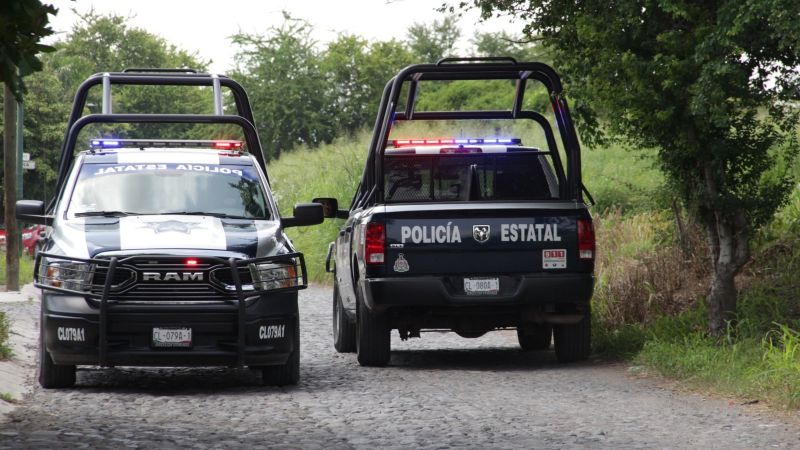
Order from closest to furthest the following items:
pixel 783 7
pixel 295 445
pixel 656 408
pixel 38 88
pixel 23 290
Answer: pixel 295 445 < pixel 656 408 < pixel 783 7 < pixel 23 290 < pixel 38 88

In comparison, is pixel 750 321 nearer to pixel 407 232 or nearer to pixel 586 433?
pixel 407 232

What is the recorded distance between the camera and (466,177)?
1405 centimetres

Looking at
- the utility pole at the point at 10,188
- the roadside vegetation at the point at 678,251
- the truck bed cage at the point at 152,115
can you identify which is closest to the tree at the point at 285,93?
the roadside vegetation at the point at 678,251

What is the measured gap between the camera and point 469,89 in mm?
59312

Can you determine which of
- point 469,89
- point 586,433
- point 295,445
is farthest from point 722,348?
point 469,89

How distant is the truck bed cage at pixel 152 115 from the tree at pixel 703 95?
3.14 m

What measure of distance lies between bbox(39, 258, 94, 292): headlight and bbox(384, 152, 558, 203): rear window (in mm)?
3753

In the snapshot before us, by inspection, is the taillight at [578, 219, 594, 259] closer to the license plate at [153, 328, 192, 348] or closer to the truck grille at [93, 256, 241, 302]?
the truck grille at [93, 256, 241, 302]

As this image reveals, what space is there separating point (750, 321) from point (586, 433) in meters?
4.94

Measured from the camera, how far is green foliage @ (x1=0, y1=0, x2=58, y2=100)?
303 inches

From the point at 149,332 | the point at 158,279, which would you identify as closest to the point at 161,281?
the point at 158,279

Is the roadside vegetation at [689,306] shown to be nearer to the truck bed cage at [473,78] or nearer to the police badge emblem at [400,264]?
the truck bed cage at [473,78]

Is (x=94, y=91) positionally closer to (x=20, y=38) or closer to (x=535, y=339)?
(x=535, y=339)

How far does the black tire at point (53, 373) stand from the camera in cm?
1145
